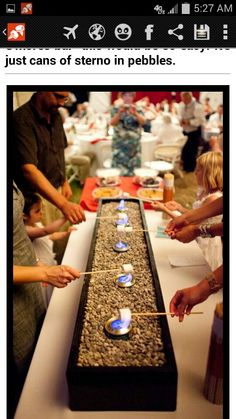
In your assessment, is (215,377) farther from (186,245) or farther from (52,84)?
Result: (186,245)

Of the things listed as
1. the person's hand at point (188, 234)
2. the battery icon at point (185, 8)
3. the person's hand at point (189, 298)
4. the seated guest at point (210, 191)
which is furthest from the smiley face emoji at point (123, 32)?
the seated guest at point (210, 191)

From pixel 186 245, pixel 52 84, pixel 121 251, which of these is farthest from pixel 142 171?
pixel 52 84

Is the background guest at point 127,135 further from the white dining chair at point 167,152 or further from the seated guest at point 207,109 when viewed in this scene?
the seated guest at point 207,109

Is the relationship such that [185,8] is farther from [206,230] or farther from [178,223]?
[178,223]

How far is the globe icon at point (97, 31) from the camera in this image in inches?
32.2

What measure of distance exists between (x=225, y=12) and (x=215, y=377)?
880mm

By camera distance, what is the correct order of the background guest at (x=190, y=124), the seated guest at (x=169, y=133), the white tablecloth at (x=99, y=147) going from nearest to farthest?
the white tablecloth at (x=99, y=147) < the seated guest at (x=169, y=133) < the background guest at (x=190, y=124)

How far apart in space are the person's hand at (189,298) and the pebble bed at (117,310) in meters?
0.08

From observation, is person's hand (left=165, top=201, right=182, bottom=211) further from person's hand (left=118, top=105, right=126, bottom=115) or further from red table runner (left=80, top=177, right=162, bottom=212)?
person's hand (left=118, top=105, right=126, bottom=115)

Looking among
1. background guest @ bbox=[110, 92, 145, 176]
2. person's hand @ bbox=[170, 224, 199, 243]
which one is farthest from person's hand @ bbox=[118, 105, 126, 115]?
person's hand @ bbox=[170, 224, 199, 243]

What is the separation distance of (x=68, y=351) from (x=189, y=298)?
429mm

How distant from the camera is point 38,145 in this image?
7.09ft

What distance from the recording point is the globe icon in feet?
2.68

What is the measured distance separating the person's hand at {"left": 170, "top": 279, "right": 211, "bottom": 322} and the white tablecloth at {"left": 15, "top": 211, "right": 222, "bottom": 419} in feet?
0.51
